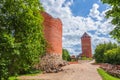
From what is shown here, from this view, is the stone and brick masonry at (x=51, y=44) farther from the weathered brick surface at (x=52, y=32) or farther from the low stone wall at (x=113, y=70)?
the low stone wall at (x=113, y=70)

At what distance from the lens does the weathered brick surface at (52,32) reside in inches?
1318

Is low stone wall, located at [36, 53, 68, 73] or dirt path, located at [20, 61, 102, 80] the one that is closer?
dirt path, located at [20, 61, 102, 80]

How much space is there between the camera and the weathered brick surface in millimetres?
33469

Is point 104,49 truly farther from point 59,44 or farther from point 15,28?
point 15,28

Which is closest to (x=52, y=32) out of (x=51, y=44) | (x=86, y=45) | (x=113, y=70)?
(x=51, y=44)

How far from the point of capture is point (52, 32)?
3400 cm

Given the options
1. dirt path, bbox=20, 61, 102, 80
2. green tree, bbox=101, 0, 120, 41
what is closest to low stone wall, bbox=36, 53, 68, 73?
dirt path, bbox=20, 61, 102, 80

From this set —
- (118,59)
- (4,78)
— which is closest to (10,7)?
(4,78)

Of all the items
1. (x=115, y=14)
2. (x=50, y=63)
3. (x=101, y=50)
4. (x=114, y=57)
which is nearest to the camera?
(x=115, y=14)

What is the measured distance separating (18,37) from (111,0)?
965 cm

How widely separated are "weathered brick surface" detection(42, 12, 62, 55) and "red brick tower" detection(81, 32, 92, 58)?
235ft

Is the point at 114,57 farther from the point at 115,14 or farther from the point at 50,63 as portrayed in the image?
the point at 115,14

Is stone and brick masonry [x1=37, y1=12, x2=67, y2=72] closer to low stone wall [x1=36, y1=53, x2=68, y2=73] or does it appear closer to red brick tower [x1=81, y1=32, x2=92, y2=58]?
low stone wall [x1=36, y1=53, x2=68, y2=73]

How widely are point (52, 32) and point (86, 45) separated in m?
77.1
